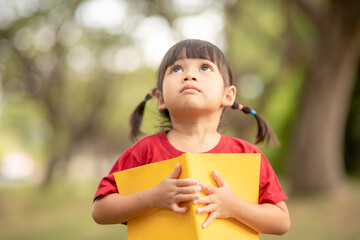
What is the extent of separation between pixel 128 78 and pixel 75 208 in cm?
1147

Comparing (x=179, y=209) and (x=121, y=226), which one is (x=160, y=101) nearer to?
(x=179, y=209)

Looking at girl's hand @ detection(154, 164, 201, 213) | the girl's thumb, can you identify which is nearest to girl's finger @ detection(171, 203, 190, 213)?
girl's hand @ detection(154, 164, 201, 213)

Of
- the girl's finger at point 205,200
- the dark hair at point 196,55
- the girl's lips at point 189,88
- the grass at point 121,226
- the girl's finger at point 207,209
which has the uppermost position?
the grass at point 121,226

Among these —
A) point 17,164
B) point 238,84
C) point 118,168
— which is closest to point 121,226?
point 118,168

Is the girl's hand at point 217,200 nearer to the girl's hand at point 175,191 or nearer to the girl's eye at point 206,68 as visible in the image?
the girl's hand at point 175,191

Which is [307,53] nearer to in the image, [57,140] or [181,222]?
[181,222]

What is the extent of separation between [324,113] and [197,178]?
272 inches

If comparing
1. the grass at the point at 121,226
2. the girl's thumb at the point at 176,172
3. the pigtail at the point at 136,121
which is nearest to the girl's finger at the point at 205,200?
the girl's thumb at the point at 176,172

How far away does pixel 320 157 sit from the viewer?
26.4ft

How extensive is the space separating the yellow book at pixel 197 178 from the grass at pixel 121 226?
4276mm

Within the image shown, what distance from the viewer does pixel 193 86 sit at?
175cm

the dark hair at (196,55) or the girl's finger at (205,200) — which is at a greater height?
the dark hair at (196,55)

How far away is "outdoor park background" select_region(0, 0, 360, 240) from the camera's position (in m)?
7.36

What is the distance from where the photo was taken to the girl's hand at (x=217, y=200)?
1604 millimetres
